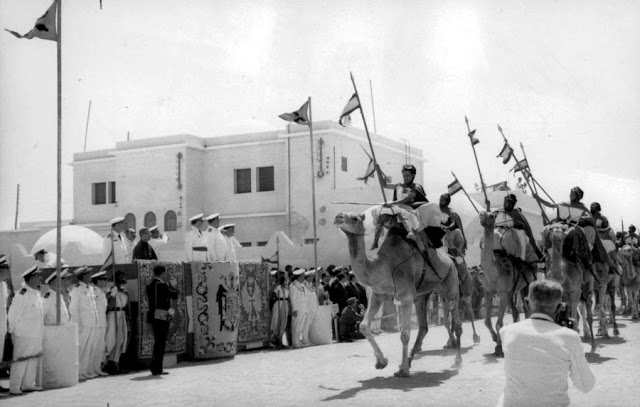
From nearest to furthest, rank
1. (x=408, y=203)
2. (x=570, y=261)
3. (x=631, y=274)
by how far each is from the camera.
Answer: (x=408, y=203)
(x=570, y=261)
(x=631, y=274)

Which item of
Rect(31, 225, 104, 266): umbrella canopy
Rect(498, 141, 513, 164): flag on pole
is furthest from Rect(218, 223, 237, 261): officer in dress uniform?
Rect(31, 225, 104, 266): umbrella canopy

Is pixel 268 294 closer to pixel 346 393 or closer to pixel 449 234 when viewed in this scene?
pixel 449 234

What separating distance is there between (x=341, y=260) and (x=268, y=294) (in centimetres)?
2033

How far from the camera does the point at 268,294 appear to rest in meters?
18.8

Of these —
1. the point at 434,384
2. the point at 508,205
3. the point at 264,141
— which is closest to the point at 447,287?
the point at 508,205

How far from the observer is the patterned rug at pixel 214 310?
15672 millimetres

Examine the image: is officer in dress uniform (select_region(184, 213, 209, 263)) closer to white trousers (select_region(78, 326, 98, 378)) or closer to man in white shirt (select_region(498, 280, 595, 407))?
white trousers (select_region(78, 326, 98, 378))

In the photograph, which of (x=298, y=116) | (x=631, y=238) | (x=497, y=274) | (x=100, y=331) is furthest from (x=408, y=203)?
(x=631, y=238)

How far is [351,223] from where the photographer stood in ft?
37.3

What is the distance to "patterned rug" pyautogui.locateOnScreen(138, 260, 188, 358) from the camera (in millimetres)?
14164

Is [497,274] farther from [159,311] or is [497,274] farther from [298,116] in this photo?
[298,116]

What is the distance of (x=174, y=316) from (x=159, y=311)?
153cm

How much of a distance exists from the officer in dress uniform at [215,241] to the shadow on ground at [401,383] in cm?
649

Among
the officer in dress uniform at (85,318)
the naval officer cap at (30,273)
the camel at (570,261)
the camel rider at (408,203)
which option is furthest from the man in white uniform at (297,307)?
the naval officer cap at (30,273)
